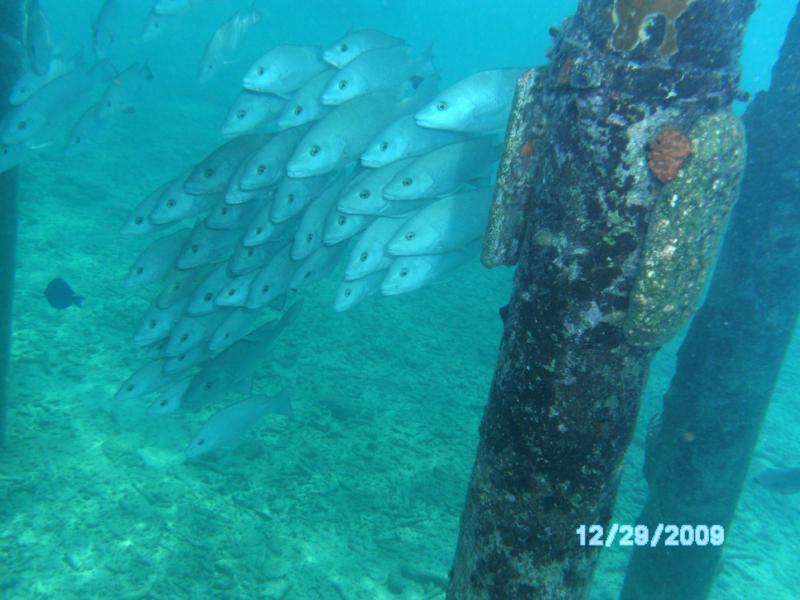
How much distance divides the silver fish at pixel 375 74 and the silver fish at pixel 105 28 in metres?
3.66

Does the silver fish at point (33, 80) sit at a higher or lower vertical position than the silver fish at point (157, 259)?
higher

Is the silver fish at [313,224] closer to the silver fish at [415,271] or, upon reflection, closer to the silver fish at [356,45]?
the silver fish at [415,271]

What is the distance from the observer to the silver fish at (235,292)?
4.67 metres

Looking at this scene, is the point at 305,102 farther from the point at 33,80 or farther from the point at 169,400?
the point at 33,80

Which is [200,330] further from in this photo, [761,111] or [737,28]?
[761,111]

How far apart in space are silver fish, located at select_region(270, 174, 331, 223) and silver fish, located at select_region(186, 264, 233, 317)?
0.70 metres

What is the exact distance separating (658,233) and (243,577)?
393 cm

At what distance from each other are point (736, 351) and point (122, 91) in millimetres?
6736

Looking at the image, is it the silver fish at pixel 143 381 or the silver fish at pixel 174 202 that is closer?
the silver fish at pixel 174 202

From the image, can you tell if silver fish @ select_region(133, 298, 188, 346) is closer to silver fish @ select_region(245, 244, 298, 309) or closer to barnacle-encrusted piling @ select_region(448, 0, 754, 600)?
silver fish @ select_region(245, 244, 298, 309)

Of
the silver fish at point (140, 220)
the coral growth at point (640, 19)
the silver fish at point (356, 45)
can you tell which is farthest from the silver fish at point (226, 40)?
the coral growth at point (640, 19)

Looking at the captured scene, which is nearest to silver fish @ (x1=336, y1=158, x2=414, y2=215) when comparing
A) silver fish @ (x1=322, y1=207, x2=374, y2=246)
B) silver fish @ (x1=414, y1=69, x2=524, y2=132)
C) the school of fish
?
the school of fish

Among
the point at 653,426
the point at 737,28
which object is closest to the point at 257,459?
the point at 653,426

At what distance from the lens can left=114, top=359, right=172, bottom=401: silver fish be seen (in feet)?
15.6
